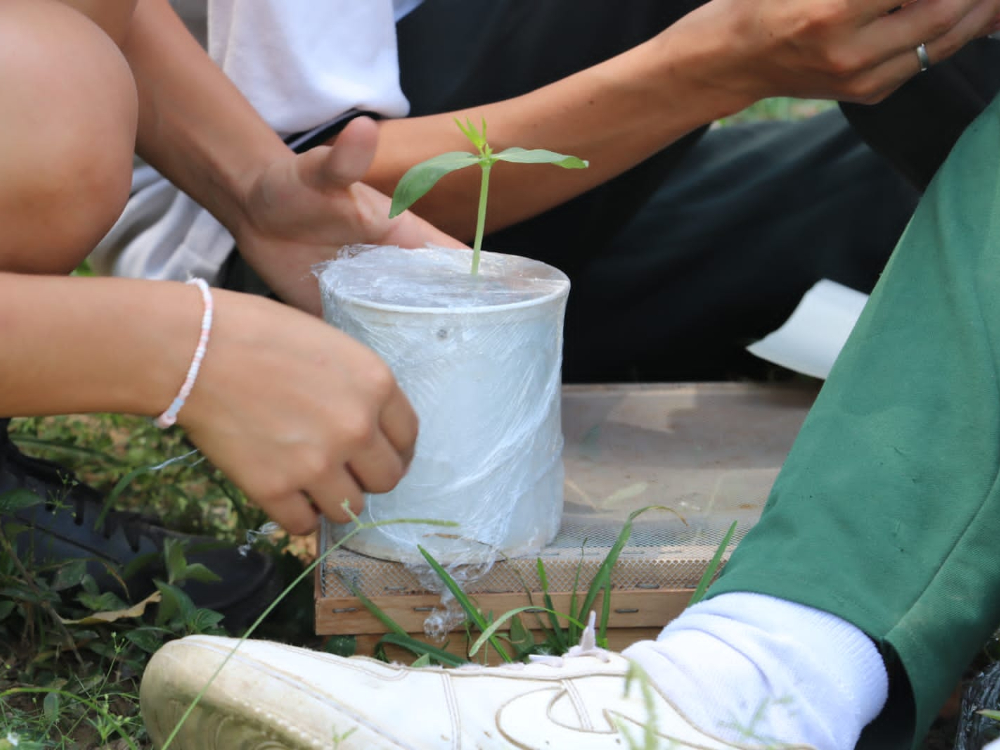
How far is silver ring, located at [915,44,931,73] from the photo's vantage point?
3.59ft

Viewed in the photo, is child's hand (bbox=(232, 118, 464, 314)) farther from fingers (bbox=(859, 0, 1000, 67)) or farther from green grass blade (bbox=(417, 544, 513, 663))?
fingers (bbox=(859, 0, 1000, 67))

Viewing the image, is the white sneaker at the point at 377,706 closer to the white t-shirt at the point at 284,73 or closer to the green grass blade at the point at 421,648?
the green grass blade at the point at 421,648

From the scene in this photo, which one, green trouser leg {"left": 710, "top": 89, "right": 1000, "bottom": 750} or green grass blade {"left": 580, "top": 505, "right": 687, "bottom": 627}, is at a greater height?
green trouser leg {"left": 710, "top": 89, "right": 1000, "bottom": 750}

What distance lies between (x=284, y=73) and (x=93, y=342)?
2.10ft

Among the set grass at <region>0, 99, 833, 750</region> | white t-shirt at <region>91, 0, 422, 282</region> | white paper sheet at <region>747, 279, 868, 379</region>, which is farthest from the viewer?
white paper sheet at <region>747, 279, 868, 379</region>

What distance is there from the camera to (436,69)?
4.82 ft

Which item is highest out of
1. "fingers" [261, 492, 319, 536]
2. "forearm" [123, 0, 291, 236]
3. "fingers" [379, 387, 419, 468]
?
"forearm" [123, 0, 291, 236]

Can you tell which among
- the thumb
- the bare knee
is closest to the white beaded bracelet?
the bare knee

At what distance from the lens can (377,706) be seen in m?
0.82

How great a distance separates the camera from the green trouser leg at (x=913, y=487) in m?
0.85

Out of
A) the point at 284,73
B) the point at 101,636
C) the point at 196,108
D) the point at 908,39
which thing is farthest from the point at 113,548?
the point at 908,39

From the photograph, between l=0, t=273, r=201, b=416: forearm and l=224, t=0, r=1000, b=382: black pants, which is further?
l=224, t=0, r=1000, b=382: black pants

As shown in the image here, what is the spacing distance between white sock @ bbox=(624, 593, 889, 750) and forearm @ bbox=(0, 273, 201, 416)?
41cm

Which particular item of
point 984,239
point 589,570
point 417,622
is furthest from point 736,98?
point 417,622
